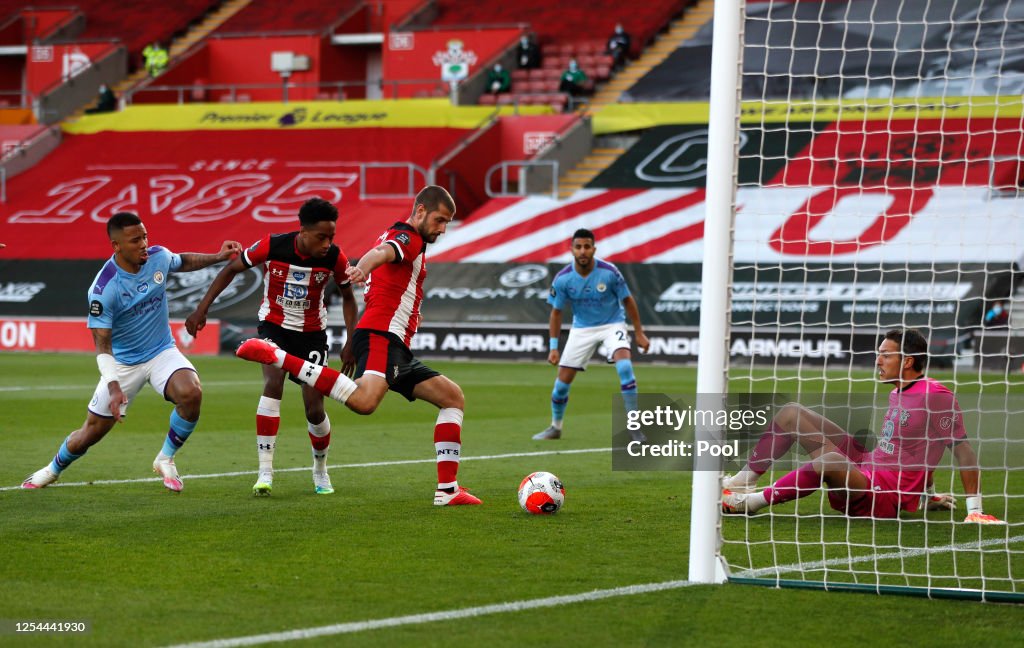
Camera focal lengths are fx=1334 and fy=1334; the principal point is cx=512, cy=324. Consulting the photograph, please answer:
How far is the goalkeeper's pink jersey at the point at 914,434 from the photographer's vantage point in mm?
7672

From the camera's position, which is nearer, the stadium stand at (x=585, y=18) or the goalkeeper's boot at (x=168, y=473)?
the goalkeeper's boot at (x=168, y=473)

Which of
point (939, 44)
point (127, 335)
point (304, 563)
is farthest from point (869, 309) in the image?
point (304, 563)

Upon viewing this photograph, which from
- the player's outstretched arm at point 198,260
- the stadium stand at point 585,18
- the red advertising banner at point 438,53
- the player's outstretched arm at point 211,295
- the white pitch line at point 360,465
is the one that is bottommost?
the white pitch line at point 360,465

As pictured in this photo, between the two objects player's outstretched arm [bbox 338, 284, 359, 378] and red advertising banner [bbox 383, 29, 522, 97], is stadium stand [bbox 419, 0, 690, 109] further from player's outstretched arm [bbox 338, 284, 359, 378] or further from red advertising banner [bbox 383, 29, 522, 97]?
player's outstretched arm [bbox 338, 284, 359, 378]

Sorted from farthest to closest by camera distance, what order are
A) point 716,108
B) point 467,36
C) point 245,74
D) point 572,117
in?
point 245,74
point 467,36
point 572,117
point 716,108

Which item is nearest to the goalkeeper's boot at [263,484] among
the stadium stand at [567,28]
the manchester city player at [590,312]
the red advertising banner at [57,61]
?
the manchester city player at [590,312]

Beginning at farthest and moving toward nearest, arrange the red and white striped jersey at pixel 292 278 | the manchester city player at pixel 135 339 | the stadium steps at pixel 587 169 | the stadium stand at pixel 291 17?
1. the stadium stand at pixel 291 17
2. the stadium steps at pixel 587 169
3. the red and white striped jersey at pixel 292 278
4. the manchester city player at pixel 135 339

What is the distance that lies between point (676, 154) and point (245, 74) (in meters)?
15.9

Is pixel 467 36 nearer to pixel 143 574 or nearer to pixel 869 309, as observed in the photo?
pixel 869 309

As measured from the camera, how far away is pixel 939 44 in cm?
3031

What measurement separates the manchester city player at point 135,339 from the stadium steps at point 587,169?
75.1 feet

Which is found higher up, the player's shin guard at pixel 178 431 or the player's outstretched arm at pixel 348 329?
the player's outstretched arm at pixel 348 329

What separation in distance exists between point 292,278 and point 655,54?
2839 centimetres

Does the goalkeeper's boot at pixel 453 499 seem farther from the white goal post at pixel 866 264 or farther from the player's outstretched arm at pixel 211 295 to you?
the player's outstretched arm at pixel 211 295
